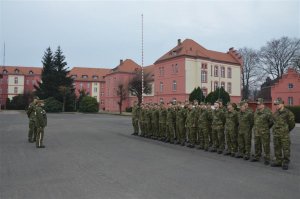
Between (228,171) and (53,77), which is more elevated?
(53,77)

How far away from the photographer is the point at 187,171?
27.9 ft

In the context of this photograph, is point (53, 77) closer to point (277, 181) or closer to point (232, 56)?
point (232, 56)

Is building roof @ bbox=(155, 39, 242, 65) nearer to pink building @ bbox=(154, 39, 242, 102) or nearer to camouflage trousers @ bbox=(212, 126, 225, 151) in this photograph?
pink building @ bbox=(154, 39, 242, 102)

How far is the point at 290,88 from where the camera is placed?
1939 inches

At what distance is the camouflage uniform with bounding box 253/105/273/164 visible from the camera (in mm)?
9750

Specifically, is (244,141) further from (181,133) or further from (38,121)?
(38,121)

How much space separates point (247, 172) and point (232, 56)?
67.7 m

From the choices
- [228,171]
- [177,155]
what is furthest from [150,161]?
[228,171]

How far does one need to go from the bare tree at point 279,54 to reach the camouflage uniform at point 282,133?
189 feet

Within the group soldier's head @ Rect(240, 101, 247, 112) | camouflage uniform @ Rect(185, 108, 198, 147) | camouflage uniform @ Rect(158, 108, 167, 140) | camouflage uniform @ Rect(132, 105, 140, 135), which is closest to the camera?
soldier's head @ Rect(240, 101, 247, 112)

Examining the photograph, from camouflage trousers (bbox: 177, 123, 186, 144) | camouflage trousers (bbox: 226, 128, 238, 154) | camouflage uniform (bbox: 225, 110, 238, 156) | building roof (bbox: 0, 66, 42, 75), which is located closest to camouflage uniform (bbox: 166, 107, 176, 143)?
camouflage trousers (bbox: 177, 123, 186, 144)

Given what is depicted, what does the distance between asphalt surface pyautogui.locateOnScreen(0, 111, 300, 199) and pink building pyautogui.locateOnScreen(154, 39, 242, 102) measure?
50235mm

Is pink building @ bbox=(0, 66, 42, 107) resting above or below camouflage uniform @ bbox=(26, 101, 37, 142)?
above

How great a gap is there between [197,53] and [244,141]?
53.7 metres
